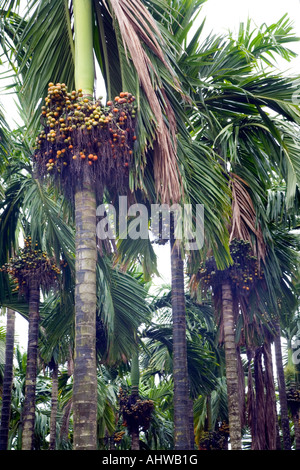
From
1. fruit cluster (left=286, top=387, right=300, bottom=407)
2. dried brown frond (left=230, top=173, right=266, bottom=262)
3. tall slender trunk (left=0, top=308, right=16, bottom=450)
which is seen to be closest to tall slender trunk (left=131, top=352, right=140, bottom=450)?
tall slender trunk (left=0, top=308, right=16, bottom=450)

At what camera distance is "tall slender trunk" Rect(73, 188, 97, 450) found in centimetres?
473

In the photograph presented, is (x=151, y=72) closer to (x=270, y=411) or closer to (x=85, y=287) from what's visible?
(x=85, y=287)

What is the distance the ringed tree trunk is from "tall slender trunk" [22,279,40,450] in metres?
4.52

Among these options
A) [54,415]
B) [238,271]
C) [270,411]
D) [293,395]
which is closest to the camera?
[238,271]

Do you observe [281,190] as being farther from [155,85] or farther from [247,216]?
[155,85]

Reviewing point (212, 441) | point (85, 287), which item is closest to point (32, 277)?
point (85, 287)

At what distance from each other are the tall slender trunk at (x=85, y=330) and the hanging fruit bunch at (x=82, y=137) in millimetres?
276

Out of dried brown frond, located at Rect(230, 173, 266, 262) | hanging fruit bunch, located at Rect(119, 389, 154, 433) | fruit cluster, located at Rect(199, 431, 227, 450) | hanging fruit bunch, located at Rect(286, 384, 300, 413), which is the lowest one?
fruit cluster, located at Rect(199, 431, 227, 450)

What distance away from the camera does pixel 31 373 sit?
9.54 metres

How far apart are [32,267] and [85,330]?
193 inches

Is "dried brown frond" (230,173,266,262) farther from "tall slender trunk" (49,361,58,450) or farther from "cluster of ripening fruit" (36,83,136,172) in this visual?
"tall slender trunk" (49,361,58,450)

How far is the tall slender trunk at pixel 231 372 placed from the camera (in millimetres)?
8719
